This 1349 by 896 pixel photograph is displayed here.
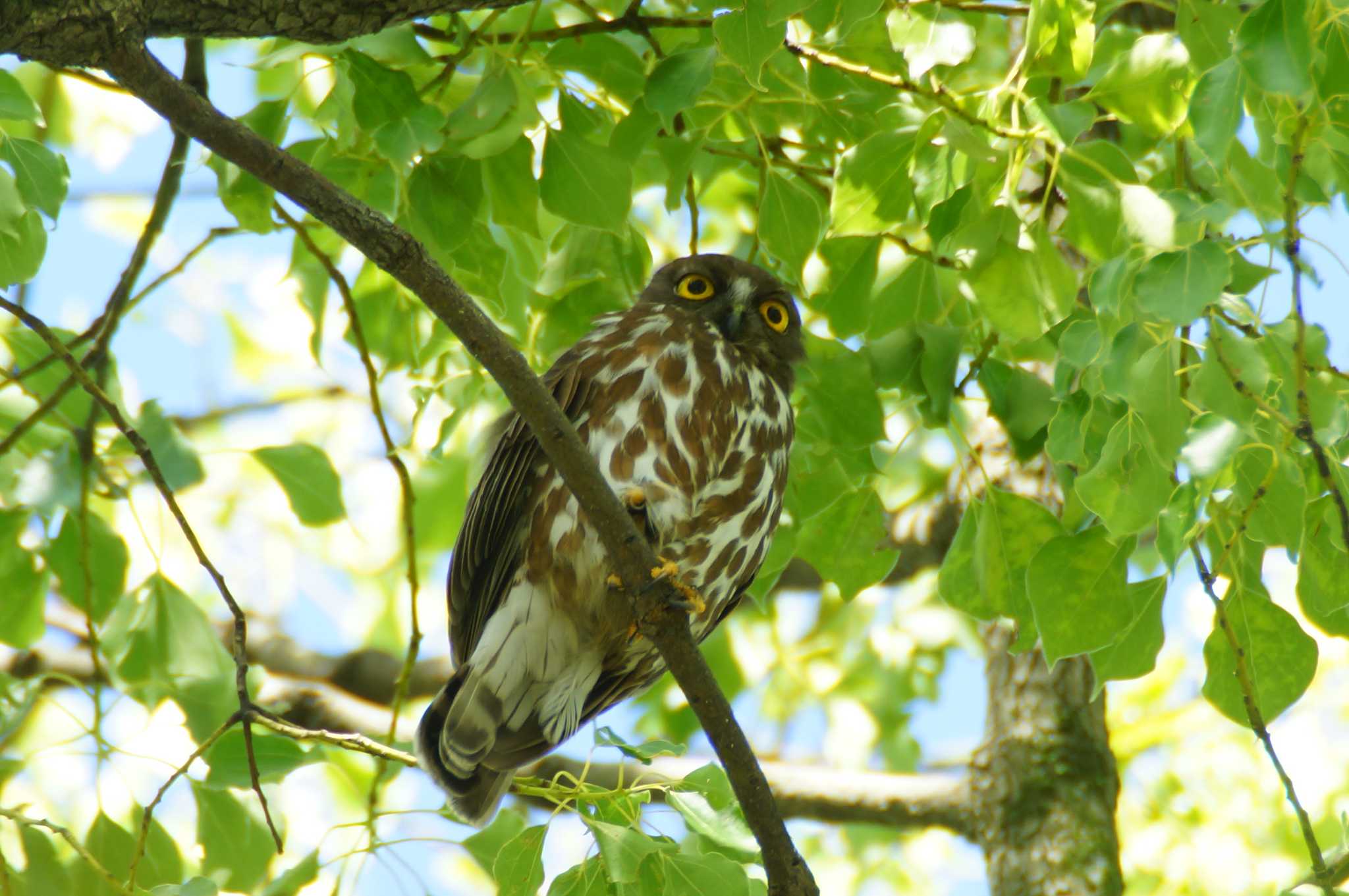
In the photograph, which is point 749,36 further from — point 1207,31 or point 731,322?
point 731,322

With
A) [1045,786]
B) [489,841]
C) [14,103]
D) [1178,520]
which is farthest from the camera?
[1045,786]

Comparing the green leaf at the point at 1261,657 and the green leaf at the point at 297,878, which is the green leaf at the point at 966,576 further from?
the green leaf at the point at 297,878

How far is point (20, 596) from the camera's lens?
4.05 metres

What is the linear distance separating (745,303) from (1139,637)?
1.88m

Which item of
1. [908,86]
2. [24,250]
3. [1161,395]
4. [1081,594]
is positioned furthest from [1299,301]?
[24,250]

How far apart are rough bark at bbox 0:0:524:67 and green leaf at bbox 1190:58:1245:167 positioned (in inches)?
60.8

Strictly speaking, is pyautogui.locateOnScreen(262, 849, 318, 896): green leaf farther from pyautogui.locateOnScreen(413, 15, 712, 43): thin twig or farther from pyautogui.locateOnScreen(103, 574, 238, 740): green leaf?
pyautogui.locateOnScreen(413, 15, 712, 43): thin twig

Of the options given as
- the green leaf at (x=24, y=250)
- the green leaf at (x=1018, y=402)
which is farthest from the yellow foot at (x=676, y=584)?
the green leaf at (x=24, y=250)

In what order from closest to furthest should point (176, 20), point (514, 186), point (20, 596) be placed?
point (176, 20) < point (514, 186) < point (20, 596)

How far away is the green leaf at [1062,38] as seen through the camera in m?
3.10

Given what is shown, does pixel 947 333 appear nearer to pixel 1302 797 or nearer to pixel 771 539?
pixel 771 539

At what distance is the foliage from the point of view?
2.73m

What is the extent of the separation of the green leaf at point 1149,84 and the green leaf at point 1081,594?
0.98 m

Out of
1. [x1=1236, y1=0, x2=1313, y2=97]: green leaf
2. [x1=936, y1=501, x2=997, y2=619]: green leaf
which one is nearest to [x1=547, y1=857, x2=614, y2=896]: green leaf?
[x1=936, y1=501, x2=997, y2=619]: green leaf
